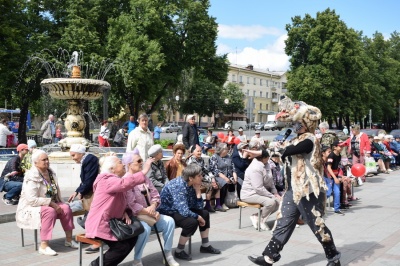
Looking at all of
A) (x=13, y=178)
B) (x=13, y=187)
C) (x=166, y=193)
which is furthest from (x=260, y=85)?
(x=166, y=193)

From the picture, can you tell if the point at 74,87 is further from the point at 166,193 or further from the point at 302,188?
the point at 302,188

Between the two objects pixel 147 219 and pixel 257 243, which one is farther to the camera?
pixel 257 243

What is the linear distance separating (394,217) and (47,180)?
7.10 meters

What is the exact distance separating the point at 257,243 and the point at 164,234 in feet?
6.21

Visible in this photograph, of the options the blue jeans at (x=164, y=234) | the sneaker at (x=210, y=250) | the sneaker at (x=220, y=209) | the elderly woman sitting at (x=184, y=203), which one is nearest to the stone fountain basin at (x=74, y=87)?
the sneaker at (x=220, y=209)

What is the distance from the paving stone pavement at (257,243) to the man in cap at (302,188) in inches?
24.4

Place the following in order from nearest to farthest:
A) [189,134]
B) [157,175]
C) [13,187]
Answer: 1. [157,175]
2. [13,187]
3. [189,134]

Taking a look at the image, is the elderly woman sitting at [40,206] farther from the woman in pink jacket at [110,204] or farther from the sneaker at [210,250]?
the sneaker at [210,250]

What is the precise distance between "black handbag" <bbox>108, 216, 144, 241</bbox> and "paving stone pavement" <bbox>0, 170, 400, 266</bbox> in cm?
102

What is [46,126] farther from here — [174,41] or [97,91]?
[174,41]

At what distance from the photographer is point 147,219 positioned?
20.1 feet

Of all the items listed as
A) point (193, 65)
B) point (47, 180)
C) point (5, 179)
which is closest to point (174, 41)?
point (193, 65)

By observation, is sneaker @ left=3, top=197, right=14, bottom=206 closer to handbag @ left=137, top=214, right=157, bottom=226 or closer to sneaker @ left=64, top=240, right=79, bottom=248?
sneaker @ left=64, top=240, right=79, bottom=248

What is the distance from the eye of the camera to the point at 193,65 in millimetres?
36281
